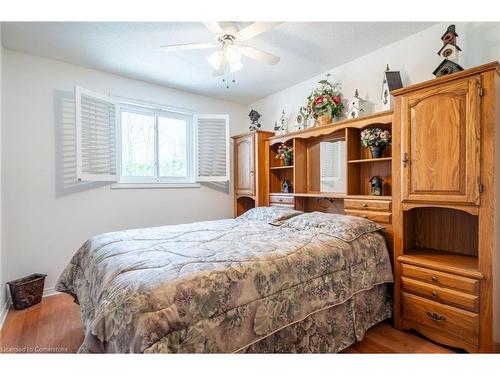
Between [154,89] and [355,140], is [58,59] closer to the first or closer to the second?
[154,89]

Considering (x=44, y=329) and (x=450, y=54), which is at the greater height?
(x=450, y=54)

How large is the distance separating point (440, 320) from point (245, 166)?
2.76 meters

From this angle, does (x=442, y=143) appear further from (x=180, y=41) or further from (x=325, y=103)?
(x=180, y=41)

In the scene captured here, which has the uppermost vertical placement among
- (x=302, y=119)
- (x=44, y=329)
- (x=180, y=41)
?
(x=180, y=41)

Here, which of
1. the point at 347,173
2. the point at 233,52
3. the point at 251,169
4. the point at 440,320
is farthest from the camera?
the point at 251,169

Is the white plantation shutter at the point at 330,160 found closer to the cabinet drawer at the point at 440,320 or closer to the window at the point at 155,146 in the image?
the cabinet drawer at the point at 440,320

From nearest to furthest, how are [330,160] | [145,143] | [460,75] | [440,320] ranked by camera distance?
1. [460,75]
2. [440,320]
3. [330,160]
4. [145,143]

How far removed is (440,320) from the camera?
1.84m

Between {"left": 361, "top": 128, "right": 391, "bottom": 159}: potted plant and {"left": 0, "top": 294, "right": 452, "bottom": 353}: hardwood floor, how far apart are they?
1508 mm

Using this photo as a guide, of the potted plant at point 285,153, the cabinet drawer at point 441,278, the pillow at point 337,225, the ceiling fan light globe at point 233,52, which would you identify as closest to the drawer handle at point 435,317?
the cabinet drawer at point 441,278

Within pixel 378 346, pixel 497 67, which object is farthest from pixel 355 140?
pixel 378 346

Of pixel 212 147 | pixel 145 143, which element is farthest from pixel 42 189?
pixel 212 147

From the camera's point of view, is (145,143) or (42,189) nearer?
(42,189)

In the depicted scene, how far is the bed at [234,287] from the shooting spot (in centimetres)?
112
